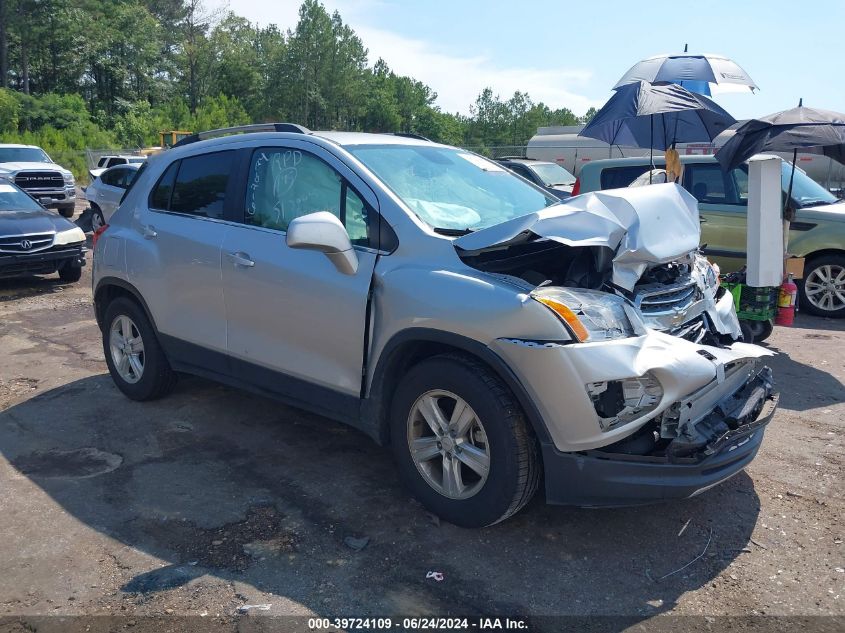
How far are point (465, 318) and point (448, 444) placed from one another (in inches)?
24.8

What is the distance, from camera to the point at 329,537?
3539 millimetres

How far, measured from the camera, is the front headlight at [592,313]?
309 centimetres

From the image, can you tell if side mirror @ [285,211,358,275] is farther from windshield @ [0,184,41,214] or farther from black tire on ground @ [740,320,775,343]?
windshield @ [0,184,41,214]

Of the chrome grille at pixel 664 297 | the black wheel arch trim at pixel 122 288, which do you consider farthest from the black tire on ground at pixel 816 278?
the black wheel arch trim at pixel 122 288

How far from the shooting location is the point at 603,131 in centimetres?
882

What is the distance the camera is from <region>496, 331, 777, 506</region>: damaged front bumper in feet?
9.93

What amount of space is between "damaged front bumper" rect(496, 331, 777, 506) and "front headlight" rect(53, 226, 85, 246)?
28.6 ft

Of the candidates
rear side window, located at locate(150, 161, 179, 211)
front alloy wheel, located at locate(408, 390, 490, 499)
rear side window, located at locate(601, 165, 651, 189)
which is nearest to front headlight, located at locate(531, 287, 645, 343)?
front alloy wheel, located at locate(408, 390, 490, 499)

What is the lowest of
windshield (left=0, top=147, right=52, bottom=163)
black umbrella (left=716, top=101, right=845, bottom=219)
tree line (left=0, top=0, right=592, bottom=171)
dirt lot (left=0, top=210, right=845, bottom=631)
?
dirt lot (left=0, top=210, right=845, bottom=631)

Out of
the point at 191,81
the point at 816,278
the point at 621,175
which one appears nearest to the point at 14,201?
the point at 621,175

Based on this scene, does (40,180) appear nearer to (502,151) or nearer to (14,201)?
(14,201)

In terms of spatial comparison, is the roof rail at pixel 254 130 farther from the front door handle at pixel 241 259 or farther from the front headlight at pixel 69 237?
the front headlight at pixel 69 237

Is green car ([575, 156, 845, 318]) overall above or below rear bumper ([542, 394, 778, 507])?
above

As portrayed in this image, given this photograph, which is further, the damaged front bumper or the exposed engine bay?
the exposed engine bay
